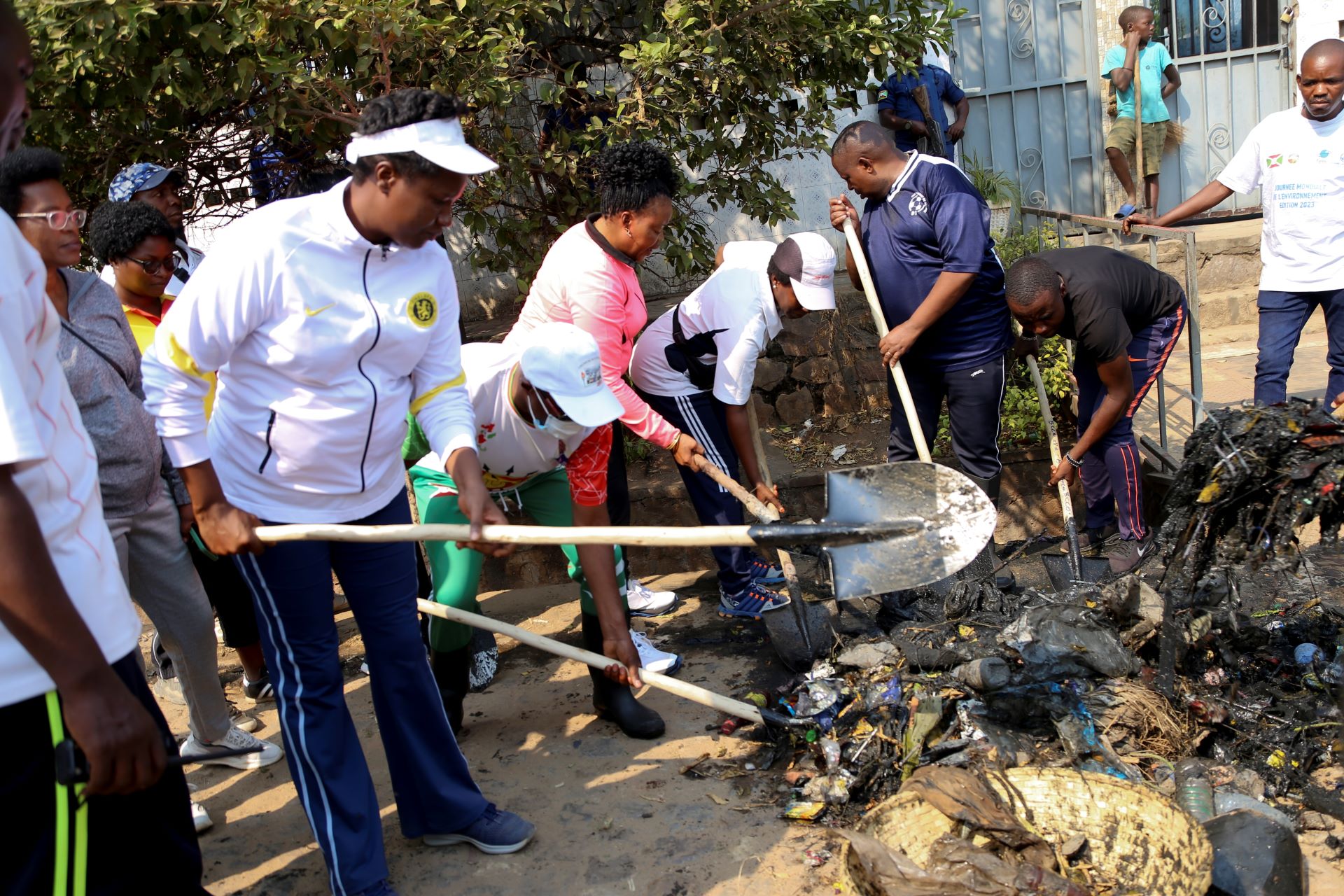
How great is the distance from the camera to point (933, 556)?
2.75 m

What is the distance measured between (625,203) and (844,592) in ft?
5.90

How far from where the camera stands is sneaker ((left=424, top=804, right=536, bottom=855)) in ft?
10.4

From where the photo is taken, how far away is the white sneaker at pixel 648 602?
4980 mm

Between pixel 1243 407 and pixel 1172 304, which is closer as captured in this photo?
pixel 1243 407

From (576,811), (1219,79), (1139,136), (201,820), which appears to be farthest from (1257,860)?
(1219,79)

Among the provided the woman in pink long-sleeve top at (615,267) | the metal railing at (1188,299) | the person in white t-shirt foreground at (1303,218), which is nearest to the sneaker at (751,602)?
the woman in pink long-sleeve top at (615,267)

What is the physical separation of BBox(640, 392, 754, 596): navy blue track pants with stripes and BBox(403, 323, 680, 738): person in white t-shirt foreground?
35.7 inches

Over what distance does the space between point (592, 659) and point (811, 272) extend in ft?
5.77

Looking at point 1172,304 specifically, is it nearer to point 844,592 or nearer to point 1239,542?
point 1239,542

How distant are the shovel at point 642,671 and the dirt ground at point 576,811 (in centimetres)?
22

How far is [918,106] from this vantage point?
25.7ft

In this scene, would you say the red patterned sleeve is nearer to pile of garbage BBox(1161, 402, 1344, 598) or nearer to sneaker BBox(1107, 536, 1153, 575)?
pile of garbage BBox(1161, 402, 1344, 598)

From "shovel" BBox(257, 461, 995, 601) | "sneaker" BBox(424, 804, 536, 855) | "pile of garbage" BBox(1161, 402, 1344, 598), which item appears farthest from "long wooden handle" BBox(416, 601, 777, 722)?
"pile of garbage" BBox(1161, 402, 1344, 598)

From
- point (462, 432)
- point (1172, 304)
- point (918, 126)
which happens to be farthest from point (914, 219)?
point (918, 126)
